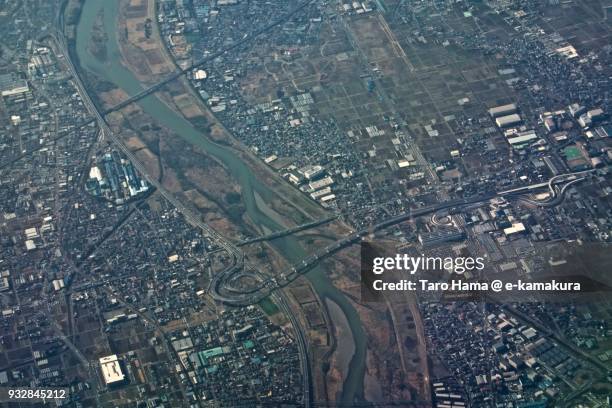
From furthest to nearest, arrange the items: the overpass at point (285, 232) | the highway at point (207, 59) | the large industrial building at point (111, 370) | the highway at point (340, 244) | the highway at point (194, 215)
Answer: the highway at point (207, 59) → the overpass at point (285, 232) → the highway at point (340, 244) → the highway at point (194, 215) → the large industrial building at point (111, 370)

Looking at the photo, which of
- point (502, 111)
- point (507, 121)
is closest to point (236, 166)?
point (507, 121)

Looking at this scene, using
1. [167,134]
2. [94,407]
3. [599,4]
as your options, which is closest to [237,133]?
[167,134]

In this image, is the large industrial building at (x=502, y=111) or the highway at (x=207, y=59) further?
the highway at (x=207, y=59)

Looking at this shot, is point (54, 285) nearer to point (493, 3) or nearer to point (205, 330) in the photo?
point (205, 330)

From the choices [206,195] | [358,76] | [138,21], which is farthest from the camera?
[138,21]

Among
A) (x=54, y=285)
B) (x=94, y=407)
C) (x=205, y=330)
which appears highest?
(x=54, y=285)

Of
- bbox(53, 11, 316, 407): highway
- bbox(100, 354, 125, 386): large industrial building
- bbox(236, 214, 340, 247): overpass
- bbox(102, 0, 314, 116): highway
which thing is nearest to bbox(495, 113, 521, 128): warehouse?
bbox(53, 11, 316, 407): highway

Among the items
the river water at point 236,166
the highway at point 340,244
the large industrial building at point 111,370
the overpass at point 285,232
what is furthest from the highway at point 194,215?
the large industrial building at point 111,370

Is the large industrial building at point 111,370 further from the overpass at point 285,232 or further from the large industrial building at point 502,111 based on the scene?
the large industrial building at point 502,111
